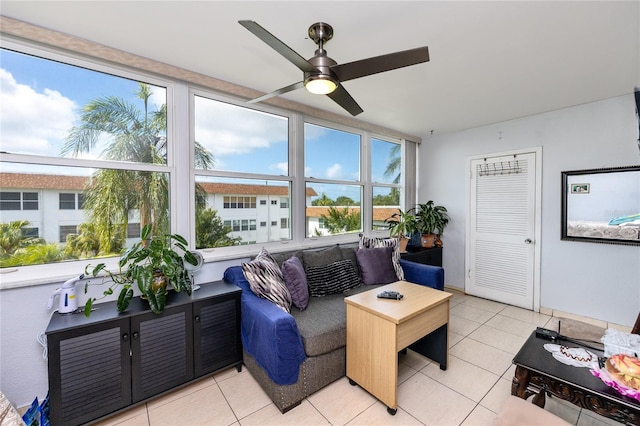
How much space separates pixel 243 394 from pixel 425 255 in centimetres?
296

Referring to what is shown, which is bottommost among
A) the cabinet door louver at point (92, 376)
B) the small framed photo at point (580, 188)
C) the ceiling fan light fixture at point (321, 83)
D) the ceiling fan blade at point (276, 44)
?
the cabinet door louver at point (92, 376)

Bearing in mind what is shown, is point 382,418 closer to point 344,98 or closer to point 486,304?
point 344,98

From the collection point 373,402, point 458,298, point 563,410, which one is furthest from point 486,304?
point 373,402

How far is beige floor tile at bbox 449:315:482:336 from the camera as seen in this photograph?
9.67ft

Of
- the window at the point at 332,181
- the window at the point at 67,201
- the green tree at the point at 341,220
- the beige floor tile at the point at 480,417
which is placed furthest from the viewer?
the green tree at the point at 341,220

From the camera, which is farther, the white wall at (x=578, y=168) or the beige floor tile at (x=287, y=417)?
the white wall at (x=578, y=168)

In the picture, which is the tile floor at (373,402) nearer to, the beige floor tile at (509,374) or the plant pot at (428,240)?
the beige floor tile at (509,374)

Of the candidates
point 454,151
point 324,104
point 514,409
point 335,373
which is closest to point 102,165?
point 324,104

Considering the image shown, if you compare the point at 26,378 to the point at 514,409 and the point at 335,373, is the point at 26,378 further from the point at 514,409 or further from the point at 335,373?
the point at 514,409

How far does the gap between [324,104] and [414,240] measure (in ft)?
8.66

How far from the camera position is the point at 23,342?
5.91 ft

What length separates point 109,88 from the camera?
85.6 inches

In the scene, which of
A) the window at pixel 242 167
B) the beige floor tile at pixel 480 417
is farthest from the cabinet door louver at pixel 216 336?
the beige floor tile at pixel 480 417

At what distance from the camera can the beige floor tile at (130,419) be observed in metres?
1.75
